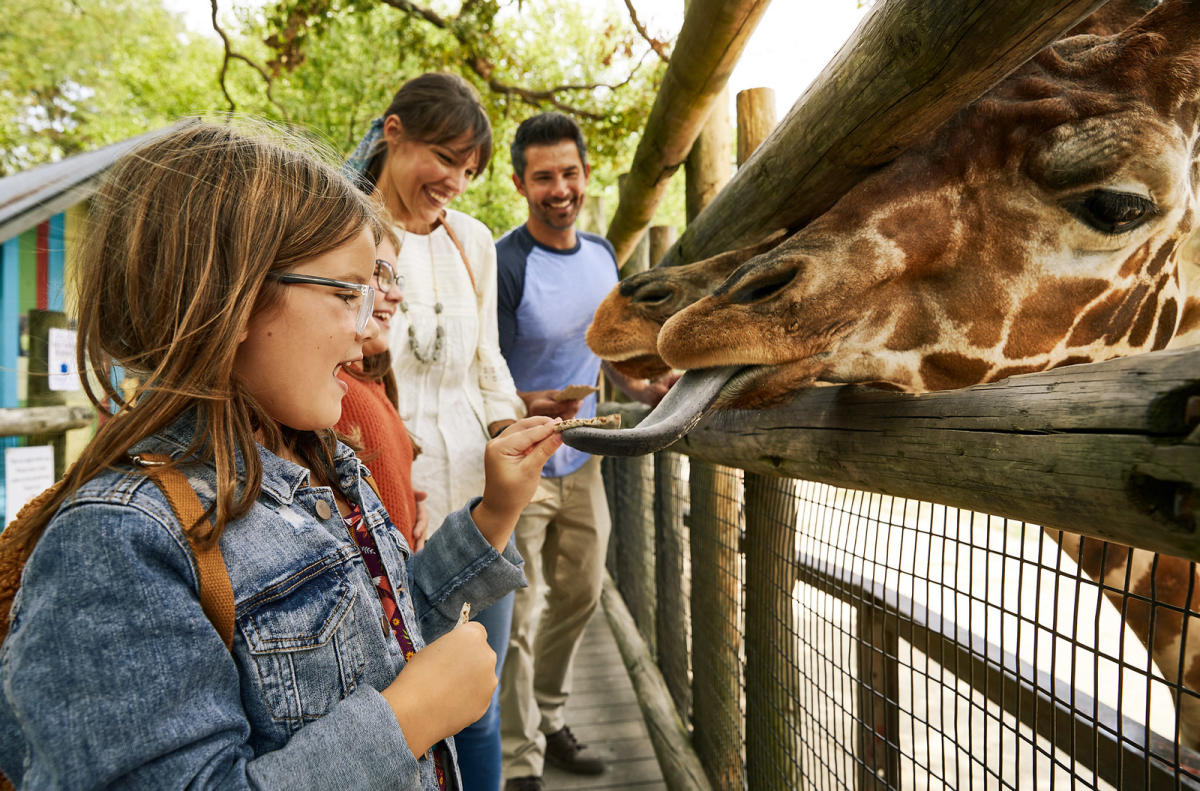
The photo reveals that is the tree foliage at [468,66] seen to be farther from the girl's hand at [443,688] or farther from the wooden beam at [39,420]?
the girl's hand at [443,688]

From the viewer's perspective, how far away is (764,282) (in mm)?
1321

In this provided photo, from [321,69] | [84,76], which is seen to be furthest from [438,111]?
[84,76]

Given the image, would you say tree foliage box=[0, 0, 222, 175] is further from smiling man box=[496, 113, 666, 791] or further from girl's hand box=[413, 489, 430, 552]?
girl's hand box=[413, 489, 430, 552]

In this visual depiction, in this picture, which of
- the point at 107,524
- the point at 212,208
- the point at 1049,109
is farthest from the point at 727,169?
the point at 107,524

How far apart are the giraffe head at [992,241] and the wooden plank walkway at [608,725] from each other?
264 cm

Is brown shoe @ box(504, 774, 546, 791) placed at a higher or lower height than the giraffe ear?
lower

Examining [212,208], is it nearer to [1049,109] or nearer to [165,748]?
[165,748]

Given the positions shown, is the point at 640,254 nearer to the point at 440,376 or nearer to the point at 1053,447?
the point at 440,376

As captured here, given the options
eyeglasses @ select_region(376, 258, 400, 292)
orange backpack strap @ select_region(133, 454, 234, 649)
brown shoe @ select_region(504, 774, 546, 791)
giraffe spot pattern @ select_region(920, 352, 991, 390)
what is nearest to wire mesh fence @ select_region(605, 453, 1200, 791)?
giraffe spot pattern @ select_region(920, 352, 991, 390)

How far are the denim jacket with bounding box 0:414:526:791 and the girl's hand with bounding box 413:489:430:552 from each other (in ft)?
3.01

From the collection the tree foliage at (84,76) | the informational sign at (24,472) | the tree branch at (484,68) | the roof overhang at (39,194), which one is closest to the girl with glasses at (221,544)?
the roof overhang at (39,194)

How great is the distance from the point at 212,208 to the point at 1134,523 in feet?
4.01

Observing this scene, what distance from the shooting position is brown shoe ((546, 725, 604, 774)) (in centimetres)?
336

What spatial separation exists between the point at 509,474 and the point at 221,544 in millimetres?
603
